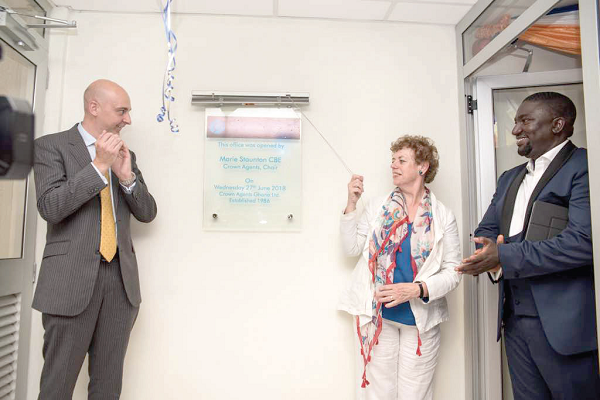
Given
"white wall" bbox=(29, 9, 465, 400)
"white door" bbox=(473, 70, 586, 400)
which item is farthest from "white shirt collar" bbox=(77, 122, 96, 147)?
"white door" bbox=(473, 70, 586, 400)

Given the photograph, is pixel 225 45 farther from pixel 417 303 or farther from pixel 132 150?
pixel 417 303

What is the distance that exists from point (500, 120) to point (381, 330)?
1.28 meters

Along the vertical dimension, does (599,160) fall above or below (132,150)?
below

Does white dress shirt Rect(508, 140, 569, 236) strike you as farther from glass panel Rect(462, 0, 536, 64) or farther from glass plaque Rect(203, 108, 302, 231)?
glass plaque Rect(203, 108, 302, 231)

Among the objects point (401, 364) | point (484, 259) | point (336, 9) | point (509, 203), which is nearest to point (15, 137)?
point (484, 259)

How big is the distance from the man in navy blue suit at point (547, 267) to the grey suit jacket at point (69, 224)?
1.51 meters

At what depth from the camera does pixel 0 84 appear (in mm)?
1853

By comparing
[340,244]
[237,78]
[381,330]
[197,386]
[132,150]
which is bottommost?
[197,386]

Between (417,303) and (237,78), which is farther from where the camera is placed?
(237,78)

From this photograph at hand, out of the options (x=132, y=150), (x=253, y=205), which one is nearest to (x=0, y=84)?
(x=132, y=150)

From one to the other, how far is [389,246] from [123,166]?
129cm

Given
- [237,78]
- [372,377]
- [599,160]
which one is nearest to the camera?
[599,160]

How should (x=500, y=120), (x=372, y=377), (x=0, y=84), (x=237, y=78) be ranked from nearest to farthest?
1. (x=0, y=84)
2. (x=372, y=377)
3. (x=500, y=120)
4. (x=237, y=78)

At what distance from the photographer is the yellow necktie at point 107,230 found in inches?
69.5
